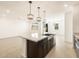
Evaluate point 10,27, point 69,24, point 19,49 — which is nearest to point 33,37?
point 19,49

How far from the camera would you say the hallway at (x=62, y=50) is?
299cm

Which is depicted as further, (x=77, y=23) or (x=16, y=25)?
(x=77, y=23)

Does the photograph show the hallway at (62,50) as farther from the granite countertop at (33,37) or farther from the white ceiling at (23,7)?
the white ceiling at (23,7)

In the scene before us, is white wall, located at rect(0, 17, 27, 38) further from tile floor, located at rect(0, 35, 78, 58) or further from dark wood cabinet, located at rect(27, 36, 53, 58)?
dark wood cabinet, located at rect(27, 36, 53, 58)

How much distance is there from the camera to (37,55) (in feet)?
9.89

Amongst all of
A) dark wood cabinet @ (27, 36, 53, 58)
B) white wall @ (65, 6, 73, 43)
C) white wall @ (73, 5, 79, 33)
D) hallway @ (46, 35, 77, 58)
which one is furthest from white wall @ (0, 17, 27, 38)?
white wall @ (73, 5, 79, 33)

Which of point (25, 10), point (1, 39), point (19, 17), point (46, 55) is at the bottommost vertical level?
point (46, 55)

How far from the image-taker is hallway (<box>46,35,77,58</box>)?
299 cm

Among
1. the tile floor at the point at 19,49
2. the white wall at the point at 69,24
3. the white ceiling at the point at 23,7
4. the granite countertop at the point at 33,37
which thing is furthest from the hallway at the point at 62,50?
the white ceiling at the point at 23,7

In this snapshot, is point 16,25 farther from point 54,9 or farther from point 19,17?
point 54,9

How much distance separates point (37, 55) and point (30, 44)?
0.34m

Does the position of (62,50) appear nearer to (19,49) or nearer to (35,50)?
(35,50)

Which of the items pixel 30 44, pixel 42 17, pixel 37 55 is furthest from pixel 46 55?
pixel 42 17

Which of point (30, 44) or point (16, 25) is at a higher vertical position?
point (16, 25)
